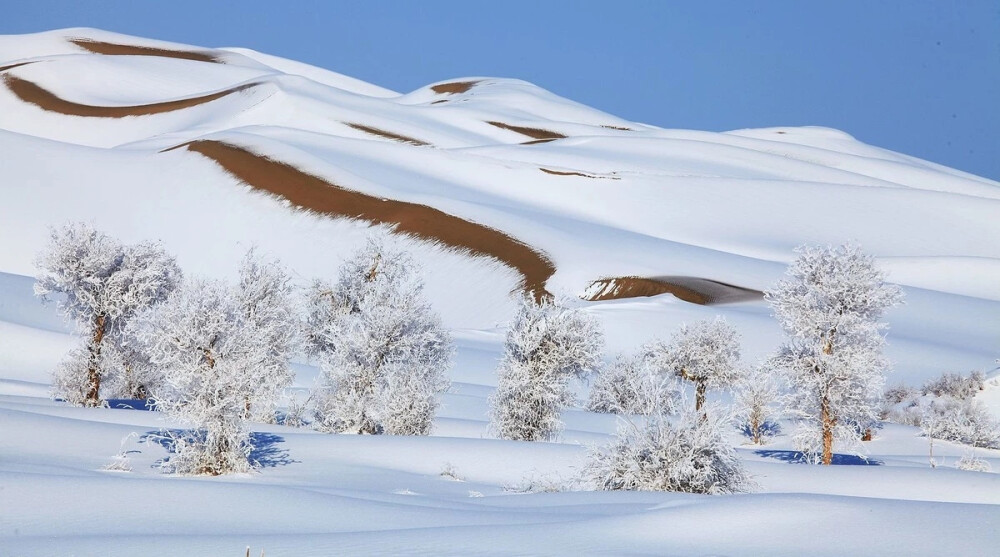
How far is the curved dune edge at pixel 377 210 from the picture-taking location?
140 ft

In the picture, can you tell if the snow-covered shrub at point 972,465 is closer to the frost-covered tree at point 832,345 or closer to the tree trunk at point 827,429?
the frost-covered tree at point 832,345

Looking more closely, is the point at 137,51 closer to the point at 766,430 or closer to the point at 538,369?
the point at 766,430

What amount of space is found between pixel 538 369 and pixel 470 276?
75.0 ft

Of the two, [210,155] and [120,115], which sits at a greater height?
[120,115]

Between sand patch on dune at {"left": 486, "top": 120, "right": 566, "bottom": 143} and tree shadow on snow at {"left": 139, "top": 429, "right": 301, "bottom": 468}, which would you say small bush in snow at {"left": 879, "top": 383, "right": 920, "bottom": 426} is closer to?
tree shadow on snow at {"left": 139, "top": 429, "right": 301, "bottom": 468}

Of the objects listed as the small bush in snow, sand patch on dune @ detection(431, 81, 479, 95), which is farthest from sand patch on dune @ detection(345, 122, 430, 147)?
the small bush in snow

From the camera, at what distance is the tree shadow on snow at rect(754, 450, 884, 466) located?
20.8 metres

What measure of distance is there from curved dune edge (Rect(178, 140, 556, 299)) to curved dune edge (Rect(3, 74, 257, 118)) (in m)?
25.3

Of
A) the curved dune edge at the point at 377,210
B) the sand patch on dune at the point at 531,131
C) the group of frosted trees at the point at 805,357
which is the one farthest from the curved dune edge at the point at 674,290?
the sand patch on dune at the point at 531,131

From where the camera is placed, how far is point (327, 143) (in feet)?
210

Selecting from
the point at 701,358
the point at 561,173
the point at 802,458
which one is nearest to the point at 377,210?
the point at 561,173

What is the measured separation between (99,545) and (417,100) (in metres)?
114

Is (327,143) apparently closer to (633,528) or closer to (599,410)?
(599,410)

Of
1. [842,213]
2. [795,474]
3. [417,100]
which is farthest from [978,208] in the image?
[417,100]
